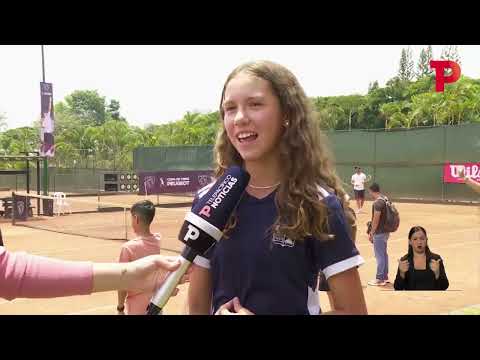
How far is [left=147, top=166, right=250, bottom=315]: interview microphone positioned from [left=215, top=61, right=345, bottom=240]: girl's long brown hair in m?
0.23

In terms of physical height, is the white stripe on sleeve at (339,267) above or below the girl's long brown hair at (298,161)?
below

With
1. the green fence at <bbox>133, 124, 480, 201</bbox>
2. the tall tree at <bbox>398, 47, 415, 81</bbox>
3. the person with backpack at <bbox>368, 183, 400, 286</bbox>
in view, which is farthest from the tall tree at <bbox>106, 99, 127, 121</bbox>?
the person with backpack at <bbox>368, 183, 400, 286</bbox>

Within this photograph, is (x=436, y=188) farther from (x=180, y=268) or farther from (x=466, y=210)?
(x=180, y=268)

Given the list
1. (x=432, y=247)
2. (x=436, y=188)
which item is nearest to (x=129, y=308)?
(x=432, y=247)

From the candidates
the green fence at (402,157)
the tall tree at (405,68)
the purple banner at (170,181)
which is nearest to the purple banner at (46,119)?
Answer: the purple banner at (170,181)

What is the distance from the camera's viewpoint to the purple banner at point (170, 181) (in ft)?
78.0

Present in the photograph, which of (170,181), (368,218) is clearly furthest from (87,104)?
(368,218)

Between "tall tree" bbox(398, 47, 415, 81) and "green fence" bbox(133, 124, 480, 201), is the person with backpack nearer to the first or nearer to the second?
"green fence" bbox(133, 124, 480, 201)

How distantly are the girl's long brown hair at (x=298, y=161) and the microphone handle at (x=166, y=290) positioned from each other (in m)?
0.44

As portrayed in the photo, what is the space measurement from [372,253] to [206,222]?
9939mm

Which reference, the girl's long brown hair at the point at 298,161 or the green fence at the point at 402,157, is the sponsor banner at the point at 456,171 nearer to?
the green fence at the point at 402,157

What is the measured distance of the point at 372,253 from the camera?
436 inches

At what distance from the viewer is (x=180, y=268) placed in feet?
5.08

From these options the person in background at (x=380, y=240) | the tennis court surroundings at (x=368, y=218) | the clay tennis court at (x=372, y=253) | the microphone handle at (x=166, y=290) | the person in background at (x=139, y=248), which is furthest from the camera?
the person in background at (x=380, y=240)
